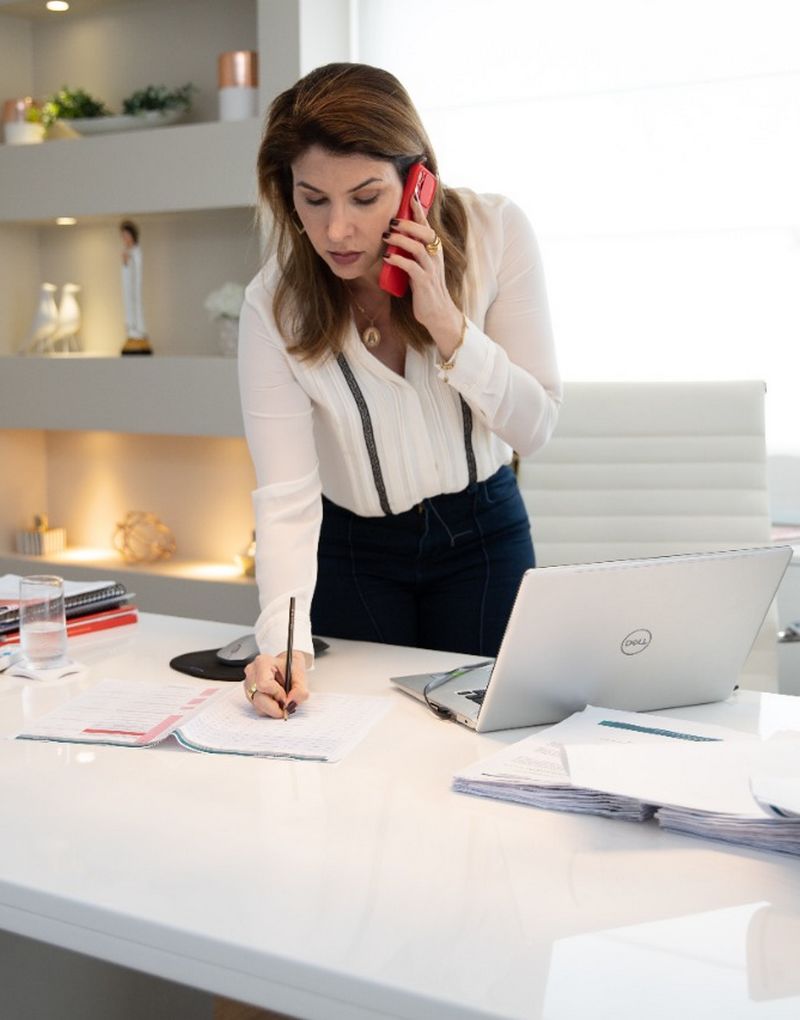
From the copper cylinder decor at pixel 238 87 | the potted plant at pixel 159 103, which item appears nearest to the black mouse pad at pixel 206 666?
the copper cylinder decor at pixel 238 87

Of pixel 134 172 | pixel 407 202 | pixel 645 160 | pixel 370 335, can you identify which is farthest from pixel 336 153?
pixel 134 172

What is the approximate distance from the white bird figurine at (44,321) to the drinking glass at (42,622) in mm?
2550

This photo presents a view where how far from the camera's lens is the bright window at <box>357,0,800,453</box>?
321 cm

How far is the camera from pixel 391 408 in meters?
1.91

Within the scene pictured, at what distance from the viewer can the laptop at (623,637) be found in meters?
1.38

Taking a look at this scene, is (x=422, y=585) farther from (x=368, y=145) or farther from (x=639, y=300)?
(x=639, y=300)

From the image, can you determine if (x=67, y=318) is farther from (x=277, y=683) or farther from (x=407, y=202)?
(x=277, y=683)

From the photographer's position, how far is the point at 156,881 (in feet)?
3.53

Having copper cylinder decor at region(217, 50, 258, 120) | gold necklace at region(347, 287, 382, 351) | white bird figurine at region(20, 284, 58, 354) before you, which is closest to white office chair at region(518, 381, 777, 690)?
gold necklace at region(347, 287, 382, 351)

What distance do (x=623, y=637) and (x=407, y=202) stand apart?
727 millimetres

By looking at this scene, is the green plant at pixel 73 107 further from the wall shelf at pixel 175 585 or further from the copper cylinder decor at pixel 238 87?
the wall shelf at pixel 175 585

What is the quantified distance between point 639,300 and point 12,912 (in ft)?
8.88

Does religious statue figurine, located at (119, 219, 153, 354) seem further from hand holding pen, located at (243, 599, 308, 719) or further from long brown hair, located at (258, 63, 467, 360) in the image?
hand holding pen, located at (243, 599, 308, 719)

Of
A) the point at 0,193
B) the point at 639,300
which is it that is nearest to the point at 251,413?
the point at 639,300
